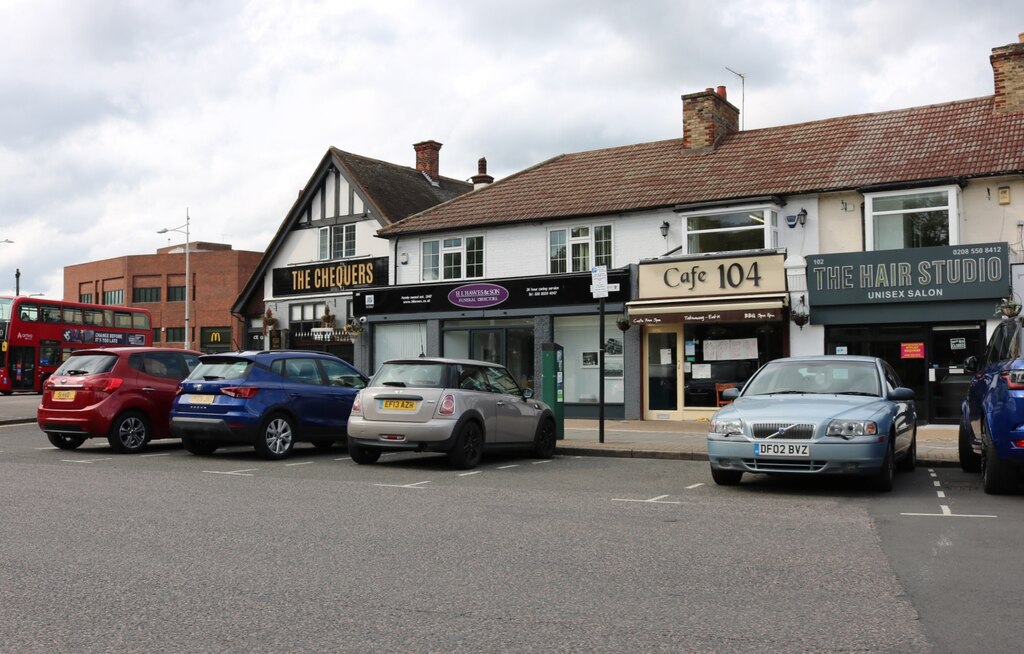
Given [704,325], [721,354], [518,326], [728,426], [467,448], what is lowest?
[467,448]

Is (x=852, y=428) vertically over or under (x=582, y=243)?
under

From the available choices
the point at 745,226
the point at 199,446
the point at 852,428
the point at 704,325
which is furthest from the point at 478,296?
the point at 852,428

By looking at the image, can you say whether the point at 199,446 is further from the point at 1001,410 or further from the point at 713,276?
the point at 713,276

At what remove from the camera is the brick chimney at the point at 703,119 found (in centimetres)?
2644

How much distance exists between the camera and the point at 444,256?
28016mm

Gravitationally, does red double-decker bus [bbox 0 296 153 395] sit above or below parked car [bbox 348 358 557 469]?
above

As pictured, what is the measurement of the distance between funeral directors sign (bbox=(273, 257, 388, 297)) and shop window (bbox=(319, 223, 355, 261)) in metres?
0.70

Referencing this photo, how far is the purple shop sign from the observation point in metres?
26.2

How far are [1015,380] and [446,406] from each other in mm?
6933

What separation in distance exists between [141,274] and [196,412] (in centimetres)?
6982

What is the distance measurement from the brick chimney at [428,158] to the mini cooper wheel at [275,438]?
84.5 ft

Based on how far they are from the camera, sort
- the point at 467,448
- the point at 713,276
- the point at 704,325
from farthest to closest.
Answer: the point at 704,325
the point at 713,276
the point at 467,448

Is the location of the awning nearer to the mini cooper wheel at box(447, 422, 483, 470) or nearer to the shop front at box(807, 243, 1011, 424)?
the shop front at box(807, 243, 1011, 424)

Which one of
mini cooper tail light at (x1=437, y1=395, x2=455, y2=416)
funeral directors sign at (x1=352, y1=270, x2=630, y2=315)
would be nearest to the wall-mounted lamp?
funeral directors sign at (x1=352, y1=270, x2=630, y2=315)
